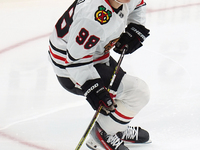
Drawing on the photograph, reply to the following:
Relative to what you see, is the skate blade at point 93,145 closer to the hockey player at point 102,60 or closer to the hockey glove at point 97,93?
the hockey player at point 102,60

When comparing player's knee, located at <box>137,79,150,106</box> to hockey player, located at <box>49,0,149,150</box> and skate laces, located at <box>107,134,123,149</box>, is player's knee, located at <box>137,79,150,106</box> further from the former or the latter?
skate laces, located at <box>107,134,123,149</box>

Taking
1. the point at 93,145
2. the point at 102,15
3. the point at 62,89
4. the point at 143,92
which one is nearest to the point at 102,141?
the point at 93,145

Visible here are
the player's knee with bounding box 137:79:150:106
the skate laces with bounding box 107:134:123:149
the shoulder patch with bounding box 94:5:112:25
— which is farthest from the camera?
the skate laces with bounding box 107:134:123:149

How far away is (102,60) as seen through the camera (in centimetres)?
197

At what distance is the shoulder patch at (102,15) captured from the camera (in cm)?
163

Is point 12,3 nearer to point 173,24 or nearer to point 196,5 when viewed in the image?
point 173,24

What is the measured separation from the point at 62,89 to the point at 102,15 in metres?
1.14

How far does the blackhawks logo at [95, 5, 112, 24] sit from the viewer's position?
1632 mm

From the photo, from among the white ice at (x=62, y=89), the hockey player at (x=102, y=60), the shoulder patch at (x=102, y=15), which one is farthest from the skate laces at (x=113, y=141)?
the shoulder patch at (x=102, y=15)

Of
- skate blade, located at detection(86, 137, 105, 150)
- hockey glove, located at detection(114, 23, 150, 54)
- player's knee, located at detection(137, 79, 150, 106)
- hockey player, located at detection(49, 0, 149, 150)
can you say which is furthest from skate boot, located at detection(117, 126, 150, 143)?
hockey glove, located at detection(114, 23, 150, 54)

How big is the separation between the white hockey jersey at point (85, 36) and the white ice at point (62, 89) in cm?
52

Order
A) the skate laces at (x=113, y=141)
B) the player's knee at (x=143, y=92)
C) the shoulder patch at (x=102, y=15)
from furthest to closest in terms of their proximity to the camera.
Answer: the skate laces at (x=113, y=141) < the player's knee at (x=143, y=92) < the shoulder patch at (x=102, y=15)

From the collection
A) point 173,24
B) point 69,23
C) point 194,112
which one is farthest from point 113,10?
point 173,24

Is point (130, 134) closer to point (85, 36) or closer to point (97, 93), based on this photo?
point (97, 93)
